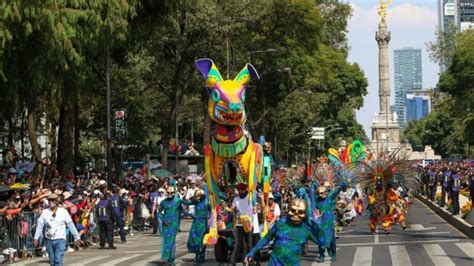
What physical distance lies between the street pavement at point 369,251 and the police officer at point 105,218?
374 millimetres

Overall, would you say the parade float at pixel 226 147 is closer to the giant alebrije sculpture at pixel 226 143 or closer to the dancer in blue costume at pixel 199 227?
the giant alebrije sculpture at pixel 226 143

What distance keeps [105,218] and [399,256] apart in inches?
332

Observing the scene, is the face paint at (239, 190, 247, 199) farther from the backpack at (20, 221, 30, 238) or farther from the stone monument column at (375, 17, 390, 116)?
the stone monument column at (375, 17, 390, 116)

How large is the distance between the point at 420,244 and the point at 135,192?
12.1 metres

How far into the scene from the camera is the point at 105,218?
2388 cm

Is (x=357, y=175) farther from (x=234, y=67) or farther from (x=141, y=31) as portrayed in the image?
(x=234, y=67)

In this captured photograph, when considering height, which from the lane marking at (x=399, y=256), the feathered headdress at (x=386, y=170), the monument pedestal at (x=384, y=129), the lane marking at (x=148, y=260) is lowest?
the lane marking at (x=148, y=260)

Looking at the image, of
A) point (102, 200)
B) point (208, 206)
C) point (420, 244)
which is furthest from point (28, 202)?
point (420, 244)

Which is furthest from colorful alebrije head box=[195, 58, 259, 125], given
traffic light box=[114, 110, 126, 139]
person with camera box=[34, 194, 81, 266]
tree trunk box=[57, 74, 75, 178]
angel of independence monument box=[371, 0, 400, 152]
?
angel of independence monument box=[371, 0, 400, 152]

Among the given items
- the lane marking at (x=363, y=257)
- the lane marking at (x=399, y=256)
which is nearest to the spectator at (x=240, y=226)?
the lane marking at (x=363, y=257)

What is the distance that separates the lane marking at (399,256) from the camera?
18.1 meters

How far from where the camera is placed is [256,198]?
18.1 meters

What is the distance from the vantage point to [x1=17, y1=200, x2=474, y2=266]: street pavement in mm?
18891

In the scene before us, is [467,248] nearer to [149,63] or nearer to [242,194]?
[242,194]
